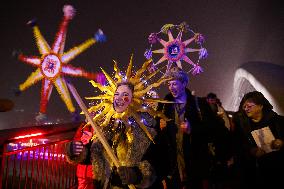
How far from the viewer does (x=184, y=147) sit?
429 centimetres

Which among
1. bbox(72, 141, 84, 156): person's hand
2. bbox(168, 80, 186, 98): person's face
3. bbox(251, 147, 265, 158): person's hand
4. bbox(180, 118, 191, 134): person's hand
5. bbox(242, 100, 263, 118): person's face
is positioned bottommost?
bbox(251, 147, 265, 158): person's hand

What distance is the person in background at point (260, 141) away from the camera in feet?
13.0

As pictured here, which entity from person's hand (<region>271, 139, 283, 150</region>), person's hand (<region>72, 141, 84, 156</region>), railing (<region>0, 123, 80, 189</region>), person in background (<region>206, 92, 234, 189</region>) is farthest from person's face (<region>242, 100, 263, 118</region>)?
railing (<region>0, 123, 80, 189</region>)

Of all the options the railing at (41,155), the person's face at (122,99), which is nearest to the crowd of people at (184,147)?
the person's face at (122,99)

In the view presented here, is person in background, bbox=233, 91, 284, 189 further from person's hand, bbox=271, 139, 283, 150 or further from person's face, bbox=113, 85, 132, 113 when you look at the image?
person's face, bbox=113, 85, 132, 113

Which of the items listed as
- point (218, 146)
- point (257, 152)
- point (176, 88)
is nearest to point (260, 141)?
point (257, 152)

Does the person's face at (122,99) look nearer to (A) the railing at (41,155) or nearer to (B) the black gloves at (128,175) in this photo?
(B) the black gloves at (128,175)

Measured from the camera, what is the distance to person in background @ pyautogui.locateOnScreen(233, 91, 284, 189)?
13.0ft

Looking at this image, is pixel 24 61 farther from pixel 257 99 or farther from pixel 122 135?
pixel 257 99

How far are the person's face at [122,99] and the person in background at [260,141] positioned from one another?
1.87 m

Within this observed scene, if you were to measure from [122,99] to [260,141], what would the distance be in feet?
6.84

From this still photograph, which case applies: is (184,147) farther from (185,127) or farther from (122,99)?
(122,99)

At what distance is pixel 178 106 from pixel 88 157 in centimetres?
179

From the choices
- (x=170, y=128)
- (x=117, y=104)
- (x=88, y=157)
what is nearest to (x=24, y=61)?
(x=117, y=104)
